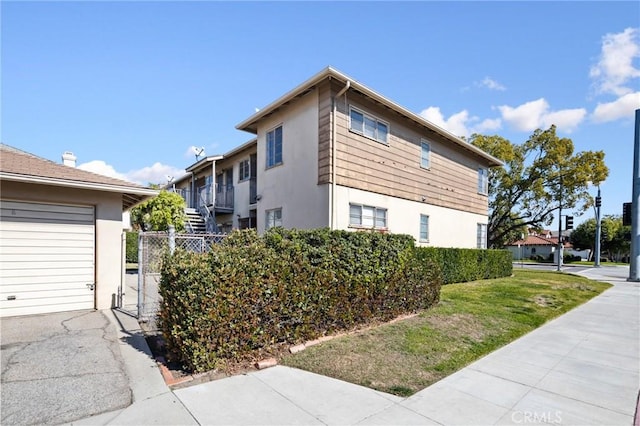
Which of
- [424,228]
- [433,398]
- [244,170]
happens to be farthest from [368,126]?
[433,398]

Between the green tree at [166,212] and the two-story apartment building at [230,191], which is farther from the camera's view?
the green tree at [166,212]

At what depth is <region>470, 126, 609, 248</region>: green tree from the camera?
994 inches

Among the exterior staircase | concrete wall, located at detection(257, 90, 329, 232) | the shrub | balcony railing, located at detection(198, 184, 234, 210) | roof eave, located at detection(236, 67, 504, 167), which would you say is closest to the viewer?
roof eave, located at detection(236, 67, 504, 167)

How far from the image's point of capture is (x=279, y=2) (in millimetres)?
9117

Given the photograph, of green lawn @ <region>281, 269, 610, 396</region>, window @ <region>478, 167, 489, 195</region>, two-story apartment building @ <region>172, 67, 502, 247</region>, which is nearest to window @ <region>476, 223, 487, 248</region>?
window @ <region>478, 167, 489, 195</region>

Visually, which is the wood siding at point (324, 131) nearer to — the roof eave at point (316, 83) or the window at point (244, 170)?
the roof eave at point (316, 83)

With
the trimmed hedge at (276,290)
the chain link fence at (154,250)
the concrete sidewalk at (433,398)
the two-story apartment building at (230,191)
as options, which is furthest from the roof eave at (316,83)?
the concrete sidewalk at (433,398)

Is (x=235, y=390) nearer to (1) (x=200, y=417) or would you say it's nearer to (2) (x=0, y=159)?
(1) (x=200, y=417)

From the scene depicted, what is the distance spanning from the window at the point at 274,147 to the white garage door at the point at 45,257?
20.7 ft

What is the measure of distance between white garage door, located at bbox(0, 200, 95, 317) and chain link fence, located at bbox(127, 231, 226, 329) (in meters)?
1.43

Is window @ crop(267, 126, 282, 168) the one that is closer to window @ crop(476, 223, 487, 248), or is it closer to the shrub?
window @ crop(476, 223, 487, 248)

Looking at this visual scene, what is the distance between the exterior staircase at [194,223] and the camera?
55.0 feet

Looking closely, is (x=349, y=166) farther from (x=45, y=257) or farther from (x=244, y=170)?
(x=45, y=257)

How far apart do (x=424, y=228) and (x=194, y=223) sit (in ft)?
38.1
